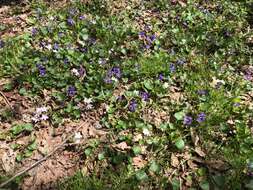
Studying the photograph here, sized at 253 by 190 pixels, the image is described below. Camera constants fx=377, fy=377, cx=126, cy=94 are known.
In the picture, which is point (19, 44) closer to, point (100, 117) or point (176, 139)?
point (100, 117)

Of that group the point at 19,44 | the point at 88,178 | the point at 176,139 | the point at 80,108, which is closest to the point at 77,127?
the point at 80,108

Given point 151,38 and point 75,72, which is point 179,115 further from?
point 151,38

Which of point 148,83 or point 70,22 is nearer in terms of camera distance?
point 148,83

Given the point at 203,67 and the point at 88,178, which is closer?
the point at 88,178

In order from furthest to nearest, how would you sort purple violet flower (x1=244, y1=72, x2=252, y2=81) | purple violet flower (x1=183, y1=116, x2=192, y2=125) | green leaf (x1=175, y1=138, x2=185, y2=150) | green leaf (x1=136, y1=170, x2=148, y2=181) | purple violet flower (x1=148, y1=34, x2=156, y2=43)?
purple violet flower (x1=148, y1=34, x2=156, y2=43) < purple violet flower (x1=244, y1=72, x2=252, y2=81) < purple violet flower (x1=183, y1=116, x2=192, y2=125) < green leaf (x1=175, y1=138, x2=185, y2=150) < green leaf (x1=136, y1=170, x2=148, y2=181)

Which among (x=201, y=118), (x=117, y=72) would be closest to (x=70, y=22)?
(x=117, y=72)

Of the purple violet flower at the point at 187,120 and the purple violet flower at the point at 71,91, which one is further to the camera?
the purple violet flower at the point at 71,91

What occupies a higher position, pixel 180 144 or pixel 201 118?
pixel 201 118

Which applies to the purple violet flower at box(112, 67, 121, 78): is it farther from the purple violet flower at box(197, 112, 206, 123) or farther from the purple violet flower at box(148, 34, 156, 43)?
the purple violet flower at box(197, 112, 206, 123)

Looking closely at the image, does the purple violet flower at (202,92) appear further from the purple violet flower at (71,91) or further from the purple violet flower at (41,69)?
the purple violet flower at (41,69)

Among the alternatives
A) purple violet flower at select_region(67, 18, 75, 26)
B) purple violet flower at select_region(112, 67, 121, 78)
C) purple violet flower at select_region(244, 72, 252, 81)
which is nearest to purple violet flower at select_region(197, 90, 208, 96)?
purple violet flower at select_region(244, 72, 252, 81)

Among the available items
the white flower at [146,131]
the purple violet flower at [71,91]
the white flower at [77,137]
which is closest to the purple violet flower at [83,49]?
the purple violet flower at [71,91]
